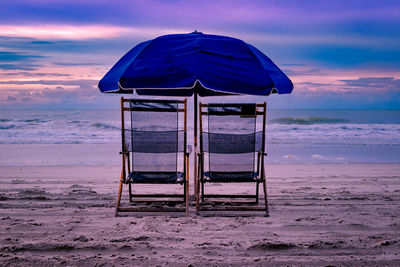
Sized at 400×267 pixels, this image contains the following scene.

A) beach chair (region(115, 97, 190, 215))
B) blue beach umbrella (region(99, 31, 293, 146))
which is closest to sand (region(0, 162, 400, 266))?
beach chair (region(115, 97, 190, 215))

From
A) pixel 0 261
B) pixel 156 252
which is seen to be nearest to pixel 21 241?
pixel 0 261

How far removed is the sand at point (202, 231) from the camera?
9.12 ft

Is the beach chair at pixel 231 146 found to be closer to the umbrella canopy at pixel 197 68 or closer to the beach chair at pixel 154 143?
the beach chair at pixel 154 143

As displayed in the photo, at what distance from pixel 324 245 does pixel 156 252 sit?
1.50m

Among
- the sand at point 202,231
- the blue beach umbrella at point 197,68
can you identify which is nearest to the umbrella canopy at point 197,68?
the blue beach umbrella at point 197,68

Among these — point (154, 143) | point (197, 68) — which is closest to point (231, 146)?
point (154, 143)

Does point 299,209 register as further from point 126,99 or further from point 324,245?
point 126,99

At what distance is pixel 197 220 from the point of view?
374 centimetres

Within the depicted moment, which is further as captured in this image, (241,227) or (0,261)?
(241,227)

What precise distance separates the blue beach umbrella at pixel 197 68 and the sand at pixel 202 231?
1.43 m

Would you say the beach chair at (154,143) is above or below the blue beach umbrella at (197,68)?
below

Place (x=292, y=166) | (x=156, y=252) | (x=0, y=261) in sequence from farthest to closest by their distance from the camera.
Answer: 1. (x=292, y=166)
2. (x=156, y=252)
3. (x=0, y=261)

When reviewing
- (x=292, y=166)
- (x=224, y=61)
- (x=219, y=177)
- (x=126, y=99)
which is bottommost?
(x=292, y=166)

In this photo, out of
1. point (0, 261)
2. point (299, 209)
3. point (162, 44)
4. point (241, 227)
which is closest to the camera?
point (0, 261)
